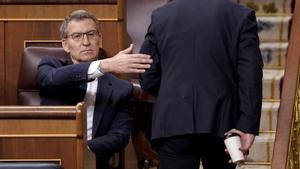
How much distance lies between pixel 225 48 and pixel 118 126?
0.66m

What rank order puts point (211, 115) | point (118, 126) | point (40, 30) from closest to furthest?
point (211, 115) < point (118, 126) < point (40, 30)

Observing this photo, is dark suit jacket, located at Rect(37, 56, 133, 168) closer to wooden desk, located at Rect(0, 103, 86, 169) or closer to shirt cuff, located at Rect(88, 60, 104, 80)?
shirt cuff, located at Rect(88, 60, 104, 80)

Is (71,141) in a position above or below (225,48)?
below

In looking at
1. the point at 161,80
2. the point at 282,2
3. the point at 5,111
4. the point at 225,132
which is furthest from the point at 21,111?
the point at 282,2

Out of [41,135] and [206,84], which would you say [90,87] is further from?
[206,84]

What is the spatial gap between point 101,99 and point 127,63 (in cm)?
33

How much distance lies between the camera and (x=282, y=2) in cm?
632

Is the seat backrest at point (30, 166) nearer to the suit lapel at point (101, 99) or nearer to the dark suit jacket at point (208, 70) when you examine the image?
the dark suit jacket at point (208, 70)

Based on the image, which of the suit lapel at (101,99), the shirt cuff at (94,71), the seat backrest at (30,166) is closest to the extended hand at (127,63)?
the shirt cuff at (94,71)

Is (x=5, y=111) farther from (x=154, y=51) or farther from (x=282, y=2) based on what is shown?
(x=282, y=2)

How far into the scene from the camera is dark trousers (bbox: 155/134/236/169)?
3.44 m

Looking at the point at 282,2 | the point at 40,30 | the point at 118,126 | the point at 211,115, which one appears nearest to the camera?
the point at 211,115

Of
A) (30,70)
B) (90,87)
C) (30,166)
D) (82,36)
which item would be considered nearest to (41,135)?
(30,166)

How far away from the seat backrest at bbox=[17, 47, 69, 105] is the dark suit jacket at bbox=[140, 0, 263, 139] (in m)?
0.90
